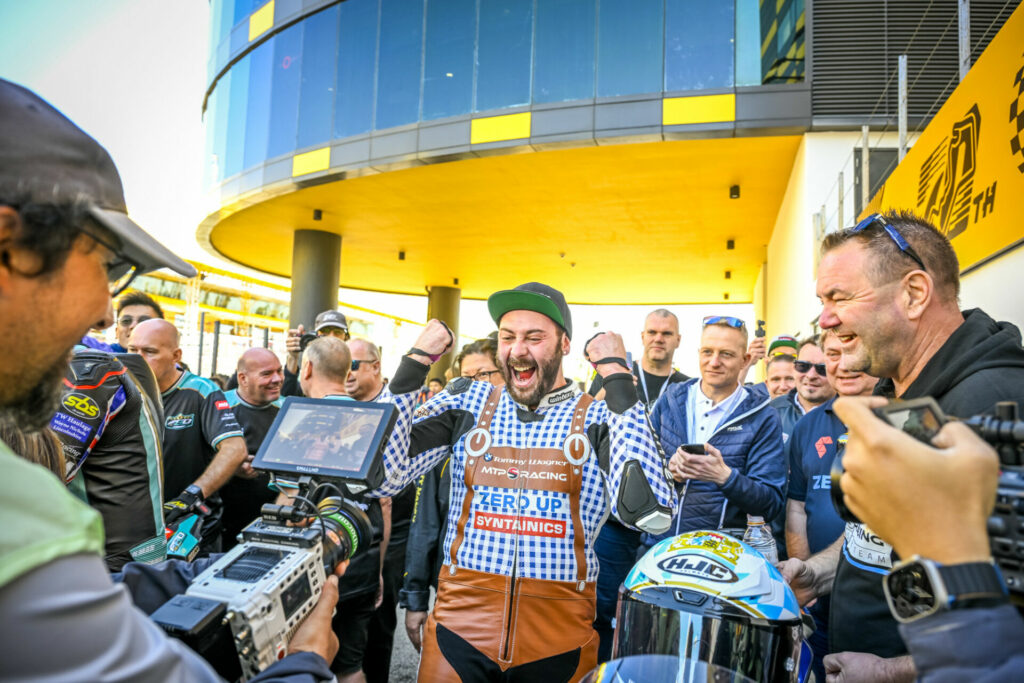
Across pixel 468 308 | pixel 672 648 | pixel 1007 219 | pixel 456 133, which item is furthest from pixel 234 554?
pixel 468 308

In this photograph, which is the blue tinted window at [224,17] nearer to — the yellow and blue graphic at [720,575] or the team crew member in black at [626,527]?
the team crew member in black at [626,527]

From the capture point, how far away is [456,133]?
1096 cm

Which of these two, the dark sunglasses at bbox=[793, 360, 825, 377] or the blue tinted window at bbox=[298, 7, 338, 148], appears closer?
the dark sunglasses at bbox=[793, 360, 825, 377]

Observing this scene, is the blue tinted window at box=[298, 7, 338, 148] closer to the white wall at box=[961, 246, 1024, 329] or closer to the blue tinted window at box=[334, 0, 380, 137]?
the blue tinted window at box=[334, 0, 380, 137]

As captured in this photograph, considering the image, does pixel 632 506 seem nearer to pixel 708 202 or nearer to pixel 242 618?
pixel 242 618

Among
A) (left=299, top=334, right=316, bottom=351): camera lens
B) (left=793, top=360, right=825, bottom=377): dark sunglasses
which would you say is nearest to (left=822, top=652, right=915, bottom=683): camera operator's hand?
(left=793, top=360, right=825, bottom=377): dark sunglasses

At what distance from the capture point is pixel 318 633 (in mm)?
1414

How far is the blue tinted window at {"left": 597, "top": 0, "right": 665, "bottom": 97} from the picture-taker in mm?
9938

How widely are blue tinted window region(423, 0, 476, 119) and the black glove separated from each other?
8989 millimetres

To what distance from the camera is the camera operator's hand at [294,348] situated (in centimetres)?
610

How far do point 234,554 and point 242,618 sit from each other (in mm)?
240

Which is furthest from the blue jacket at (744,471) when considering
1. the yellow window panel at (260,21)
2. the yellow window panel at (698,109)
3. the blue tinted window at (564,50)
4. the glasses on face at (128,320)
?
the yellow window panel at (260,21)

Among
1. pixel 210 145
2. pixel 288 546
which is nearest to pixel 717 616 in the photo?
pixel 288 546

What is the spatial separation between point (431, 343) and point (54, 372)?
1947mm
